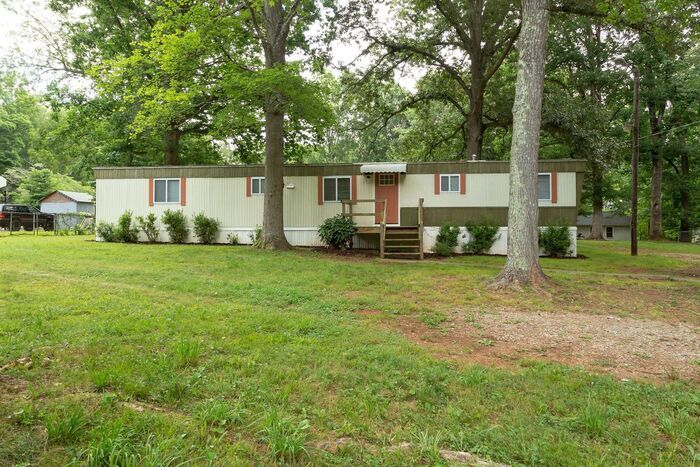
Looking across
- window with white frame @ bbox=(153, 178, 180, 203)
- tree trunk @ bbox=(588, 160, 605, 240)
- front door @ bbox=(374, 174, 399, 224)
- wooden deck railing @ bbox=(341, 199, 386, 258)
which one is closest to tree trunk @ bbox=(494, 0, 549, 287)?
wooden deck railing @ bbox=(341, 199, 386, 258)

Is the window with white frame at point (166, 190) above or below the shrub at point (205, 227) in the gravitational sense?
above

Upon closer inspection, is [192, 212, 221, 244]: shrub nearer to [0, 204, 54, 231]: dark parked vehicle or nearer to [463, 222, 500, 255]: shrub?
[463, 222, 500, 255]: shrub

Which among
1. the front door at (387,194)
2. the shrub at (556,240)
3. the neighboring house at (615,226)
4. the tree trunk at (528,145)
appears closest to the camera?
the tree trunk at (528,145)

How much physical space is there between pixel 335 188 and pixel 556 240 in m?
7.72

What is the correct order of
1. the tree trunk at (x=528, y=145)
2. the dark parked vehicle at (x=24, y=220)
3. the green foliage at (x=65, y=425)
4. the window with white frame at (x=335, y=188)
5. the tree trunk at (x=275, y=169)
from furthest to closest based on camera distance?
the dark parked vehicle at (x=24, y=220) → the window with white frame at (x=335, y=188) → the tree trunk at (x=275, y=169) → the tree trunk at (x=528, y=145) → the green foliage at (x=65, y=425)

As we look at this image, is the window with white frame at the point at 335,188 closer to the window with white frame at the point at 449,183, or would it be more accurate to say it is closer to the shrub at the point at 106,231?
the window with white frame at the point at 449,183

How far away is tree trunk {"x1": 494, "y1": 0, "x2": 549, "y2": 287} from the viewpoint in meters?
7.61

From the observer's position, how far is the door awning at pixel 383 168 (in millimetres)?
13781

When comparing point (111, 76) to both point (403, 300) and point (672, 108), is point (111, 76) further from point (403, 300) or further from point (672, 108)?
point (672, 108)

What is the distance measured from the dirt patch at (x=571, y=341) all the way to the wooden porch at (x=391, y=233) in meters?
6.97

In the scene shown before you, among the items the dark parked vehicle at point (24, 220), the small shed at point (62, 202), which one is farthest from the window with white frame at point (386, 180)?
the small shed at point (62, 202)

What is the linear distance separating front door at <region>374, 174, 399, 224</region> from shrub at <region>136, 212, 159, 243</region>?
330 inches

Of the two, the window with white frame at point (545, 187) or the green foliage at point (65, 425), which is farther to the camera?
the window with white frame at point (545, 187)

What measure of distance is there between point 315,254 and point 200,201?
585 cm
